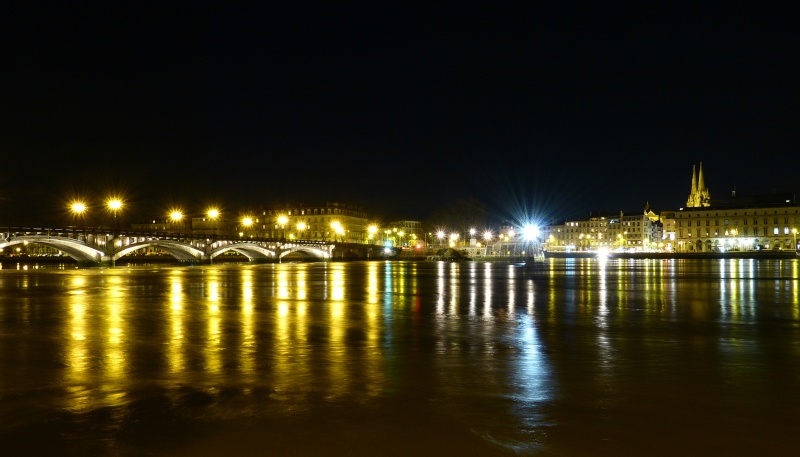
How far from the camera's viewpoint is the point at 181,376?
10289 mm

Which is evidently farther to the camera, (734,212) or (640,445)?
(734,212)

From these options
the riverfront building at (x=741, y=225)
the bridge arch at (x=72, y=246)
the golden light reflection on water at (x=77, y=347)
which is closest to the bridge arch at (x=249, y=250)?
the bridge arch at (x=72, y=246)

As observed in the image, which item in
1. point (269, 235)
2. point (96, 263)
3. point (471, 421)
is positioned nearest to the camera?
point (471, 421)

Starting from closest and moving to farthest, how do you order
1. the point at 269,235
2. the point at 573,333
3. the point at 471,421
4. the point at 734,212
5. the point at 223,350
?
the point at 471,421 → the point at 223,350 → the point at 573,333 → the point at 734,212 → the point at 269,235

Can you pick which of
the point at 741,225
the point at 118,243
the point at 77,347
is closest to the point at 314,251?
the point at 118,243

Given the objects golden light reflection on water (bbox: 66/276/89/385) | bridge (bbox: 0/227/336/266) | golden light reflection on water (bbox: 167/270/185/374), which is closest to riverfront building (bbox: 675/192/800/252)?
bridge (bbox: 0/227/336/266)

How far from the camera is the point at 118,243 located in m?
89.2

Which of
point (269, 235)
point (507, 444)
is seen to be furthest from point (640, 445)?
point (269, 235)

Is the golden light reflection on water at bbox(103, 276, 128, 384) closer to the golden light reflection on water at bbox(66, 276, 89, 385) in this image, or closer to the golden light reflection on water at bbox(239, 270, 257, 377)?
the golden light reflection on water at bbox(66, 276, 89, 385)

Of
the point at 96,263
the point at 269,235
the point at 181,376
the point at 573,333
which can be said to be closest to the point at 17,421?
the point at 181,376

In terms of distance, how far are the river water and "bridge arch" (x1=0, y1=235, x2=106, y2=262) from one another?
6381 centimetres

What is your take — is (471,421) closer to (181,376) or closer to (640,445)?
(640,445)

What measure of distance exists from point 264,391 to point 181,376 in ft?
6.42

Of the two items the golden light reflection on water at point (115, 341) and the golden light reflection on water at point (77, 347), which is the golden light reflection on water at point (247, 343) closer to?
the golden light reflection on water at point (115, 341)
